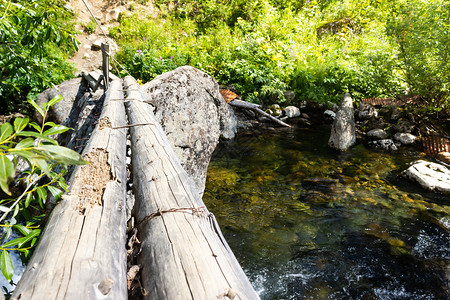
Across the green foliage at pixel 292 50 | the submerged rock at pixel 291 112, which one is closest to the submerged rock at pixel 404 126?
the green foliage at pixel 292 50

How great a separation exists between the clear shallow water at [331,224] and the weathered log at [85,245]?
1956mm

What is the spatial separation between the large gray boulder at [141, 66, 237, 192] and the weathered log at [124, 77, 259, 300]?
236cm

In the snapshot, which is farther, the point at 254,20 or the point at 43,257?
the point at 254,20

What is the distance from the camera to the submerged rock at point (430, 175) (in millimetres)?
4582

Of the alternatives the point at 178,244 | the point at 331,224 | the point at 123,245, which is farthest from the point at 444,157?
the point at 123,245

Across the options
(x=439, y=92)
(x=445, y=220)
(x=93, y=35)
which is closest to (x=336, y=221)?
(x=445, y=220)

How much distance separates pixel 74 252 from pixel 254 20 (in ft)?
43.4

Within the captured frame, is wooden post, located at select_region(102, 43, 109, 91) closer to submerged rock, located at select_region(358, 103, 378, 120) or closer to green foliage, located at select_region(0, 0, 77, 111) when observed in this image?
green foliage, located at select_region(0, 0, 77, 111)

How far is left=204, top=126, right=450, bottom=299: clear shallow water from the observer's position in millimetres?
2814

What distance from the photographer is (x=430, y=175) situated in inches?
192

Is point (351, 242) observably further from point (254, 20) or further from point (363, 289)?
point (254, 20)

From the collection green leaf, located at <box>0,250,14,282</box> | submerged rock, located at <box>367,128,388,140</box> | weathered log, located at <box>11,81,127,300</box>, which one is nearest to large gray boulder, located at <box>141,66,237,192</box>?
weathered log, located at <box>11,81,127,300</box>

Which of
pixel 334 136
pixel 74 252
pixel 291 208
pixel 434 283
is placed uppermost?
pixel 74 252

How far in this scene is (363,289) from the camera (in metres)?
2.72
